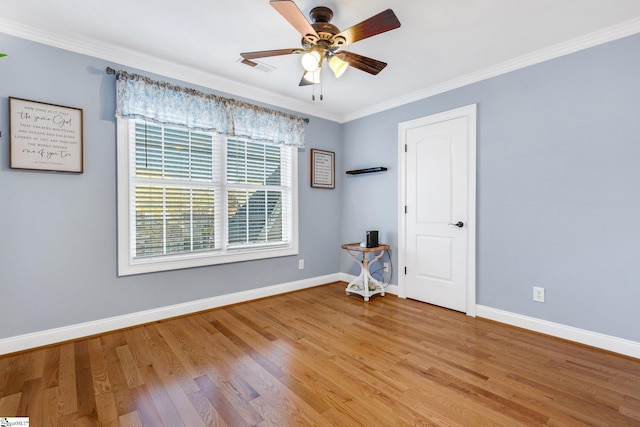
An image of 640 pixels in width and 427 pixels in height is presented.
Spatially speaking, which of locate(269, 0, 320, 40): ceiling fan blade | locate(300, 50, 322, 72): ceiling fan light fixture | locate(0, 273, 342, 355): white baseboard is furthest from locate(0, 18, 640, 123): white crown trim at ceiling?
locate(0, 273, 342, 355): white baseboard

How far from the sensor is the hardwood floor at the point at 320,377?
1633 mm

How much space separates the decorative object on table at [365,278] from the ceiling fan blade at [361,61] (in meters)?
2.05

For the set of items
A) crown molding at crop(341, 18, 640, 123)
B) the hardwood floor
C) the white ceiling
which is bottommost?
the hardwood floor

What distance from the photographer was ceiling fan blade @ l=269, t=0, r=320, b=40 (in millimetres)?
1592

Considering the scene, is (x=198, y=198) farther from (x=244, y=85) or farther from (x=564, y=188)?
(x=564, y=188)

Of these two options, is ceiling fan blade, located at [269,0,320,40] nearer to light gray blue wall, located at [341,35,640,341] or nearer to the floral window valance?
the floral window valance

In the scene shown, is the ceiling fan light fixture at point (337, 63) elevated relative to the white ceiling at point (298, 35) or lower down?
lower down

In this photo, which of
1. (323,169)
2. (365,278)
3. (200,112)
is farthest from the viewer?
(323,169)

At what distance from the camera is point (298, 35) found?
2.42 metres

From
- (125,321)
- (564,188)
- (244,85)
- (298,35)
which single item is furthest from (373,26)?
(125,321)

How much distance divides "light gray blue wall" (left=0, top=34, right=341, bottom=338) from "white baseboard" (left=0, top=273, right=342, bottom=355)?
0.16ft

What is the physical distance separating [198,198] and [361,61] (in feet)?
7.08

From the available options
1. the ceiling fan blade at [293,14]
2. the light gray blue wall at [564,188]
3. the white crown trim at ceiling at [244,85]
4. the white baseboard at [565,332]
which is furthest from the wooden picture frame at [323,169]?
the white baseboard at [565,332]

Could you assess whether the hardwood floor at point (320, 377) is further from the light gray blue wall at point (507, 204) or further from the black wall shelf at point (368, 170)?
the black wall shelf at point (368, 170)
